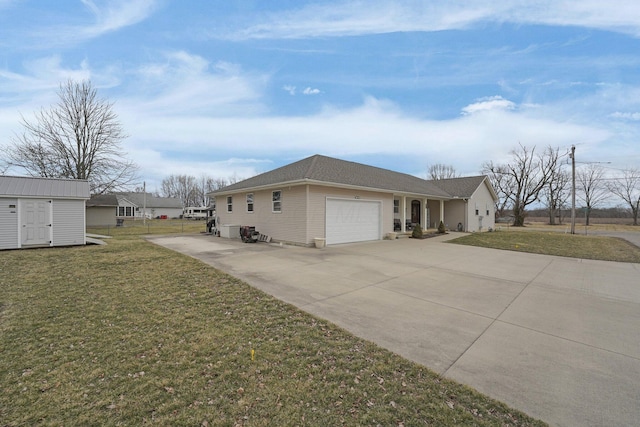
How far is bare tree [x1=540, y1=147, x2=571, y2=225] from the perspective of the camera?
3584 centimetres

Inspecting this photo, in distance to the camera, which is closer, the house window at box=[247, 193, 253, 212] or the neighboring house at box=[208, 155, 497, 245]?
the neighboring house at box=[208, 155, 497, 245]

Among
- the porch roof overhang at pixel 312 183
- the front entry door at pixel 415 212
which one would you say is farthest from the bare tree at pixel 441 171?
the porch roof overhang at pixel 312 183

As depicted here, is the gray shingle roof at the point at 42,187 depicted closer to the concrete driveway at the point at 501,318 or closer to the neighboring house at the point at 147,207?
the concrete driveway at the point at 501,318

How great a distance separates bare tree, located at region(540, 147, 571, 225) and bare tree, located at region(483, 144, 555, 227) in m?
0.04

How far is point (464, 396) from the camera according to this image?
98.9 inches

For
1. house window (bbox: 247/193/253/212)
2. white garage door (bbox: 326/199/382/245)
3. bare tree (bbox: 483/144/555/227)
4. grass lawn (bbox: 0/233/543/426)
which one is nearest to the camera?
grass lawn (bbox: 0/233/543/426)

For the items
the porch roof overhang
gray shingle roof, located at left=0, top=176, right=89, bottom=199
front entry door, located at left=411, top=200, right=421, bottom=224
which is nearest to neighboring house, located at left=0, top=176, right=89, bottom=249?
gray shingle roof, located at left=0, top=176, right=89, bottom=199

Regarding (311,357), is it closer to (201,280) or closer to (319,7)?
(201,280)

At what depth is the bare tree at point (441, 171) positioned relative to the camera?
49.3 meters

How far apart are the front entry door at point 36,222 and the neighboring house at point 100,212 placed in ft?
68.7

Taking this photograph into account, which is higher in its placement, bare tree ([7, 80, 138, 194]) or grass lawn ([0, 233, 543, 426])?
bare tree ([7, 80, 138, 194])

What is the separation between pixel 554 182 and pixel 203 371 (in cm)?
5094

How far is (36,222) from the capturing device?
37.5 ft

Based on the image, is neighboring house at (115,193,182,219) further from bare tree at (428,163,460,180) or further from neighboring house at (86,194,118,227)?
bare tree at (428,163,460,180)
